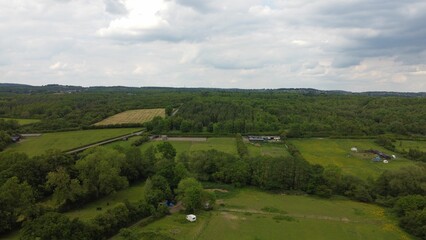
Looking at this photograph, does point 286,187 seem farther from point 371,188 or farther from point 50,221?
point 50,221

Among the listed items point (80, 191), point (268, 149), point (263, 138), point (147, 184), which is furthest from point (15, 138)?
point (263, 138)

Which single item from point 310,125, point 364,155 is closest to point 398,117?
point 310,125

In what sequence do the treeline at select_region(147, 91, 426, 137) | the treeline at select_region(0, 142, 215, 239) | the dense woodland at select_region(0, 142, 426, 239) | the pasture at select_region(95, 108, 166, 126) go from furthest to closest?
the pasture at select_region(95, 108, 166, 126), the treeline at select_region(147, 91, 426, 137), the dense woodland at select_region(0, 142, 426, 239), the treeline at select_region(0, 142, 215, 239)

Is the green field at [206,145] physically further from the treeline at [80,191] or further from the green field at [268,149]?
the treeline at [80,191]

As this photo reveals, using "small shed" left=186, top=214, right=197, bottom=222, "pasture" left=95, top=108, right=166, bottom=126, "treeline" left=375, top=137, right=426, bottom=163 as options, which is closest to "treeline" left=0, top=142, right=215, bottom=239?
"small shed" left=186, top=214, right=197, bottom=222

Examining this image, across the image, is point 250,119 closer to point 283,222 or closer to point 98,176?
point 98,176

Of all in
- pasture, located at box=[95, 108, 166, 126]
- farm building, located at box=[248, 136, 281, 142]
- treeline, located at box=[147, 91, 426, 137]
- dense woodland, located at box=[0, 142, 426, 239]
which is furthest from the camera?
pasture, located at box=[95, 108, 166, 126]

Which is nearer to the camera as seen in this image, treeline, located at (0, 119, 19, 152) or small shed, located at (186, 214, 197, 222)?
small shed, located at (186, 214, 197, 222)

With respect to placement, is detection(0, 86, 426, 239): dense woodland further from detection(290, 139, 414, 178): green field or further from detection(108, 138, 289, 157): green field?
detection(290, 139, 414, 178): green field
